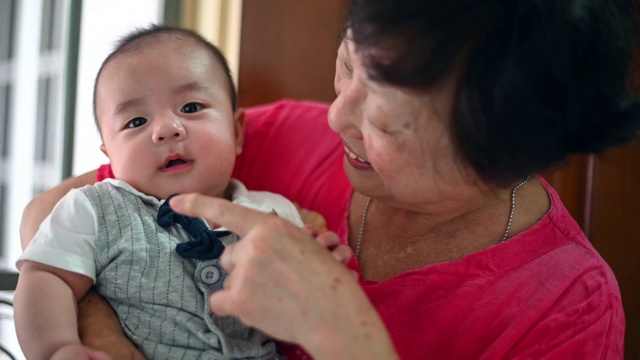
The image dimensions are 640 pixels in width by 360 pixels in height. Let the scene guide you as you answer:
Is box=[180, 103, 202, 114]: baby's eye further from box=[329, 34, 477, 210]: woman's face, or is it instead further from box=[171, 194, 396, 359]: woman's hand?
box=[171, 194, 396, 359]: woman's hand

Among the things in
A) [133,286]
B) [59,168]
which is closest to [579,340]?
[133,286]

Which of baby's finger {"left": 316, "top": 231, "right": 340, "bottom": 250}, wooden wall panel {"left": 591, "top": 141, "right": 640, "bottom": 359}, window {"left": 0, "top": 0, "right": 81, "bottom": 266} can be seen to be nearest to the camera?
baby's finger {"left": 316, "top": 231, "right": 340, "bottom": 250}

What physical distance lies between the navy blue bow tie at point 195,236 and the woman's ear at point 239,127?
0.24 m

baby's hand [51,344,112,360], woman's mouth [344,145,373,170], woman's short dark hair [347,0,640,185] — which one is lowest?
baby's hand [51,344,112,360]

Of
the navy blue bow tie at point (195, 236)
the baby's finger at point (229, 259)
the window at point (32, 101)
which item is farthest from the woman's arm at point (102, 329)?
the window at point (32, 101)

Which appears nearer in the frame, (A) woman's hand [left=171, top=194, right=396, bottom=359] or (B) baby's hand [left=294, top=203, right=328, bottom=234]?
(A) woman's hand [left=171, top=194, right=396, bottom=359]

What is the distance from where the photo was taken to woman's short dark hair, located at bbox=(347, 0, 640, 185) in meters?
0.90

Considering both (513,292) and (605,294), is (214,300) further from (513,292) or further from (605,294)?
(605,294)

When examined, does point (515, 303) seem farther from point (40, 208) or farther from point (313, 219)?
point (40, 208)

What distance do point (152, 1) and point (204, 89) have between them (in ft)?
4.99

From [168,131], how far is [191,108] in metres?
0.10

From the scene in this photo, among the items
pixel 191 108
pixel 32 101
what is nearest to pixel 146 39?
pixel 191 108

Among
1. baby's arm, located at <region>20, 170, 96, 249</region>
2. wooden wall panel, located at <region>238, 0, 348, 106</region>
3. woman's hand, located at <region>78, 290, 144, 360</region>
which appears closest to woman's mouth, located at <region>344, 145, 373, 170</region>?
woman's hand, located at <region>78, 290, 144, 360</region>

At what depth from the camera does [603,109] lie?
3.30 ft
